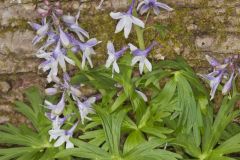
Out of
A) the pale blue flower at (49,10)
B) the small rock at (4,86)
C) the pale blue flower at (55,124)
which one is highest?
the pale blue flower at (49,10)

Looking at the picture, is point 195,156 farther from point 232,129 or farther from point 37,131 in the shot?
point 37,131

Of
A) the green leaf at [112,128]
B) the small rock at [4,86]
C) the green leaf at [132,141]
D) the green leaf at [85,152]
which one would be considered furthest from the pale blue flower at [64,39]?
the small rock at [4,86]

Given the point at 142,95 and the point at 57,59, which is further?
the point at 142,95

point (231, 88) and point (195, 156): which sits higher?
point (231, 88)

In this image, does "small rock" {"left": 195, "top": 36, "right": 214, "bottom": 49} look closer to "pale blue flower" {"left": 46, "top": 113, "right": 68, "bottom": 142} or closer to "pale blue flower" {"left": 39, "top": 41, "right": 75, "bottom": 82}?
"pale blue flower" {"left": 39, "top": 41, "right": 75, "bottom": 82}

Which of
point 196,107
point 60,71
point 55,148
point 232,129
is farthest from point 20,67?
point 232,129

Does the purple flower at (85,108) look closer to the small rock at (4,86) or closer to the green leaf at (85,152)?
the green leaf at (85,152)

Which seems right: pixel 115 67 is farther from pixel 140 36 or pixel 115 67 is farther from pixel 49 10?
pixel 49 10

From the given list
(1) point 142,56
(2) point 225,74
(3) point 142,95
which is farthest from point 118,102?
(2) point 225,74

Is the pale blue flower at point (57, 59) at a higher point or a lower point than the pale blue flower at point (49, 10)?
lower
